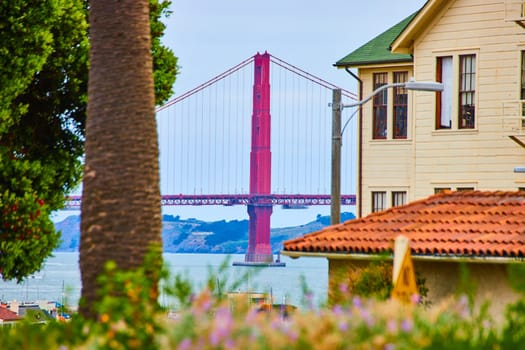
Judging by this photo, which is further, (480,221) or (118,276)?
(480,221)

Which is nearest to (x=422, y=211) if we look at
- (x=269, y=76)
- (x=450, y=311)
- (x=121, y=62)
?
(x=121, y=62)

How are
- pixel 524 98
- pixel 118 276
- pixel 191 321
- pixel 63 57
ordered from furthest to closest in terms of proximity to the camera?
1. pixel 524 98
2. pixel 63 57
3. pixel 118 276
4. pixel 191 321

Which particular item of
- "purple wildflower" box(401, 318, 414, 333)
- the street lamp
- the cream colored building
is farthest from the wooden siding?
"purple wildflower" box(401, 318, 414, 333)

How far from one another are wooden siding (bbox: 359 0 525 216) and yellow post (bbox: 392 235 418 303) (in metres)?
19.1

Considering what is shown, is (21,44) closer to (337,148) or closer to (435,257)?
(337,148)

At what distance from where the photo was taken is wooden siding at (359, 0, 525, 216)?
112 feet

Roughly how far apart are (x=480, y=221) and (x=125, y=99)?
31.5 feet

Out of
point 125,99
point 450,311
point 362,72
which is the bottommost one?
point 450,311

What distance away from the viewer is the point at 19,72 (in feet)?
78.5

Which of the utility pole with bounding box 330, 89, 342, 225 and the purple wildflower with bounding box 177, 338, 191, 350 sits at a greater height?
the utility pole with bounding box 330, 89, 342, 225

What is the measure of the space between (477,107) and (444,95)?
45.2 inches

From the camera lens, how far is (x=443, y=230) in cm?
2241

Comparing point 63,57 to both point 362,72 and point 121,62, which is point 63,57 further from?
point 362,72

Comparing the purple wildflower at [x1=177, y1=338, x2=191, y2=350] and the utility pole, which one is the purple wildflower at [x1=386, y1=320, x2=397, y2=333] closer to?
the purple wildflower at [x1=177, y1=338, x2=191, y2=350]
